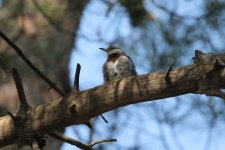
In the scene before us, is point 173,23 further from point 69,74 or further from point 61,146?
point 61,146

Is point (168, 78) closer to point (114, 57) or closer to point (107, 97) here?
point (107, 97)

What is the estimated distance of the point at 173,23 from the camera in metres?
3.60

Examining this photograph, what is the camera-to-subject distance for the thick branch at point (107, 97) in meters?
1.53

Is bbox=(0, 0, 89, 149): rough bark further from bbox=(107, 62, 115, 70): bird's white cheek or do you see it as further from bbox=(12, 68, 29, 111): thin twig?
bbox=(12, 68, 29, 111): thin twig

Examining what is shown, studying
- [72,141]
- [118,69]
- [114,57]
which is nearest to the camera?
[72,141]

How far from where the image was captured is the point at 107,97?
1654mm

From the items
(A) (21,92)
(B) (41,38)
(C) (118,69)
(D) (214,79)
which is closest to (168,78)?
(D) (214,79)

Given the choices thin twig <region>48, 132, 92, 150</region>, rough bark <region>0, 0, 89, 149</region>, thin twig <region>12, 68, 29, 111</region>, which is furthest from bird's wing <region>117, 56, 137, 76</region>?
rough bark <region>0, 0, 89, 149</region>

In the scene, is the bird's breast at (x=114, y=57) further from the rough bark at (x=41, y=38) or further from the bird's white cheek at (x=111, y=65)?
the rough bark at (x=41, y=38)

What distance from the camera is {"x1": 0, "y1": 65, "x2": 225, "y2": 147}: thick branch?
1.53 m

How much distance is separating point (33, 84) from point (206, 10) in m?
1.11

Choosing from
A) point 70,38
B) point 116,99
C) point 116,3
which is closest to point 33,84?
point 70,38

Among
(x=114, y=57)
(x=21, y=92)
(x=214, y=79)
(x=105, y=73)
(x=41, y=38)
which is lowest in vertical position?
(x=214, y=79)

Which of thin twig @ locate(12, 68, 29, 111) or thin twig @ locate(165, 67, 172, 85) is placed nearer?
thin twig @ locate(165, 67, 172, 85)
